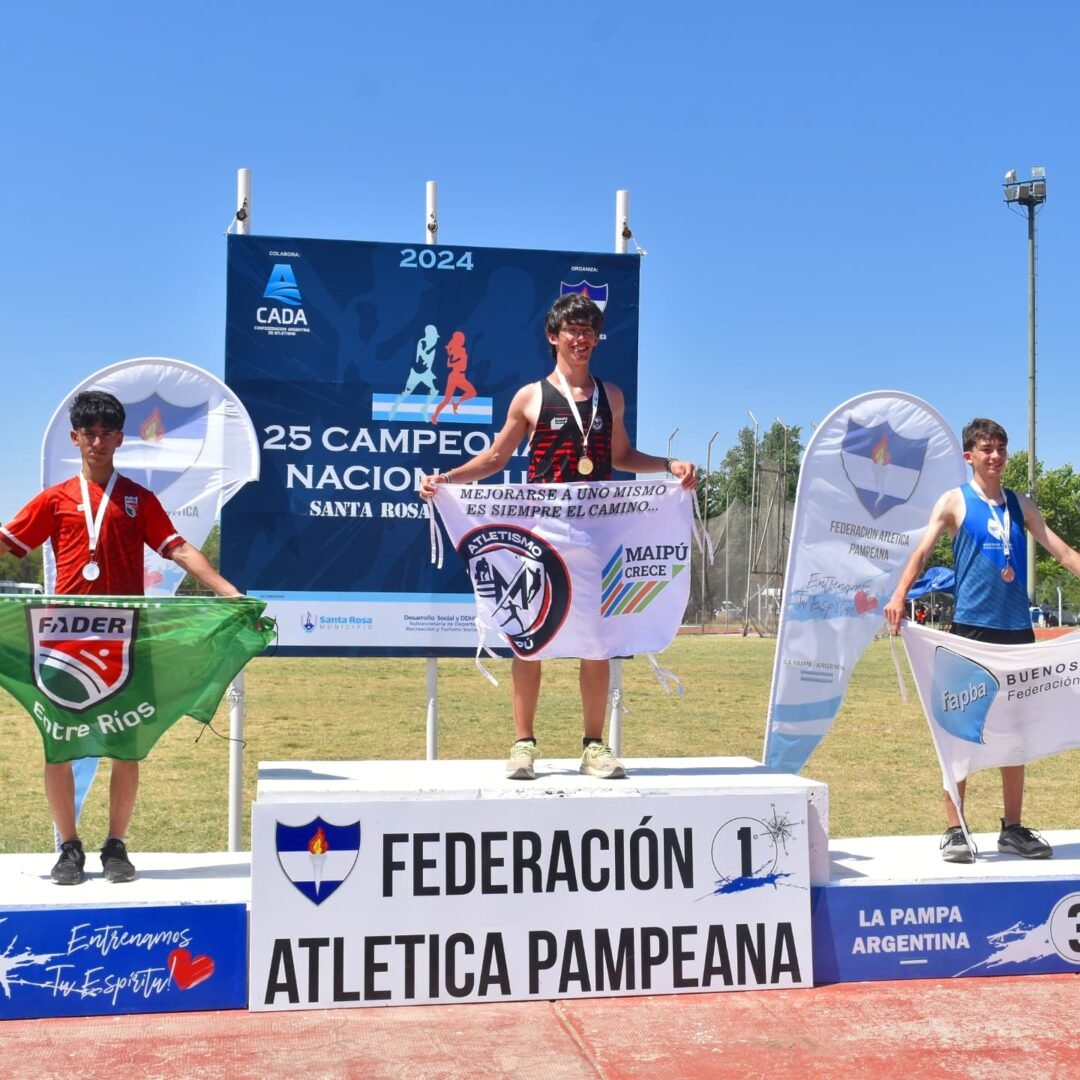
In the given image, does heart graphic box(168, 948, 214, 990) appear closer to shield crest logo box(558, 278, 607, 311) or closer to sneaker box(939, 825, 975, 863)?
sneaker box(939, 825, 975, 863)

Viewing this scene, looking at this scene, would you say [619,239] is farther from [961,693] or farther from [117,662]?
[117,662]

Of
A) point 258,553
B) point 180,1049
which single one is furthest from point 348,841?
point 258,553

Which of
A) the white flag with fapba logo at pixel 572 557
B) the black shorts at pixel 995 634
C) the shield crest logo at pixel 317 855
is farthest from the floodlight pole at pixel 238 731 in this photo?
the black shorts at pixel 995 634

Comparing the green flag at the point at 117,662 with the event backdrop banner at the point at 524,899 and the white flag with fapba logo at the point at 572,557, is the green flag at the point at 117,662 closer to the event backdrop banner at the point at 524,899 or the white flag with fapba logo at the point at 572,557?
the event backdrop banner at the point at 524,899

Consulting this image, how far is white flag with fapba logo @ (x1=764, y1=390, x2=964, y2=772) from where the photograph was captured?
5.98m

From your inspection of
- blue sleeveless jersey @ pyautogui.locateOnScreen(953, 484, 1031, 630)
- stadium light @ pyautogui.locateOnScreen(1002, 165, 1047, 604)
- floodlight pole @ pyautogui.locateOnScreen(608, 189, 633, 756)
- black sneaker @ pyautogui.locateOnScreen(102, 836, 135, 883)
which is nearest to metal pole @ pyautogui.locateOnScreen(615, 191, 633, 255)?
floodlight pole @ pyautogui.locateOnScreen(608, 189, 633, 756)

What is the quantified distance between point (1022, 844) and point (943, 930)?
691 millimetres

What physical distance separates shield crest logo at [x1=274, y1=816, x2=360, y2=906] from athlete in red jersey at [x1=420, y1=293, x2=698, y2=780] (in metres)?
0.88

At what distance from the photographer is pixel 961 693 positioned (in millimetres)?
4707

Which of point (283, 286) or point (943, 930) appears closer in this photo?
point (943, 930)

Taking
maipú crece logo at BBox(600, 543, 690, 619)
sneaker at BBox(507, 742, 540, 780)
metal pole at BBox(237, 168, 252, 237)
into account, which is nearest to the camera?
sneaker at BBox(507, 742, 540, 780)

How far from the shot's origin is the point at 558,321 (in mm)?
4582

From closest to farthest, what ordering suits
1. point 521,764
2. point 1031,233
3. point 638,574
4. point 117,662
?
point 117,662, point 521,764, point 638,574, point 1031,233

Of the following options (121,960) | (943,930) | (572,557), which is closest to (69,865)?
(121,960)
